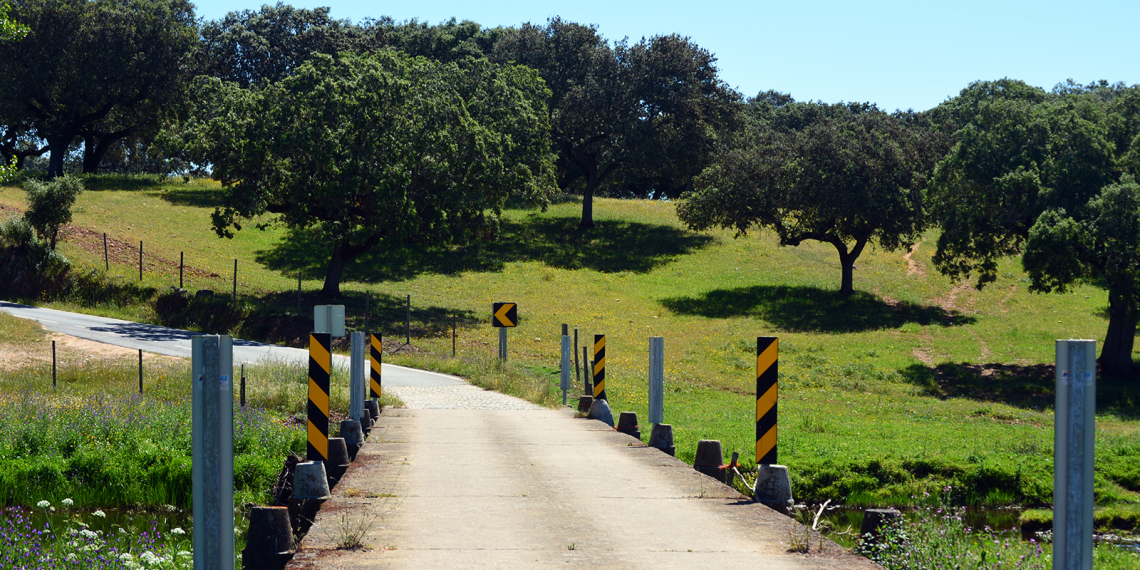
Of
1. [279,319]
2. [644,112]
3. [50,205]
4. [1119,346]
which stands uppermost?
[644,112]

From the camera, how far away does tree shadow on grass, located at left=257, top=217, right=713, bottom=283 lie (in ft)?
148

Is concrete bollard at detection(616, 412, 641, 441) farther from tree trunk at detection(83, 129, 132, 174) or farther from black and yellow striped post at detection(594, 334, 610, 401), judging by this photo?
tree trunk at detection(83, 129, 132, 174)

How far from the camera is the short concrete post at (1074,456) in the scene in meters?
4.97

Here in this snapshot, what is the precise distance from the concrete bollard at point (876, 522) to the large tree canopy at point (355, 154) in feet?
91.1

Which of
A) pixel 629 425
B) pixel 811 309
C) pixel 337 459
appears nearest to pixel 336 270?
pixel 811 309

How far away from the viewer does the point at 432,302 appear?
127 ft

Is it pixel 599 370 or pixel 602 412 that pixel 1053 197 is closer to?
pixel 599 370

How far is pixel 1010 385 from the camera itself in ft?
99.0

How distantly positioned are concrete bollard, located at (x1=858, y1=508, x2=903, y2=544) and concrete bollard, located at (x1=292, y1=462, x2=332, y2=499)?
15.0 feet

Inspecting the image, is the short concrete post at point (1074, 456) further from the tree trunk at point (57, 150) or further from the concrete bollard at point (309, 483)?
the tree trunk at point (57, 150)

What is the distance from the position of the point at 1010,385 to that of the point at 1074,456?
1095 inches

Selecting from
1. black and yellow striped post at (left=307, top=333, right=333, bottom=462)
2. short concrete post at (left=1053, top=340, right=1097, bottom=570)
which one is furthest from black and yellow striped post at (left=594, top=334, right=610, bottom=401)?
short concrete post at (left=1053, top=340, right=1097, bottom=570)

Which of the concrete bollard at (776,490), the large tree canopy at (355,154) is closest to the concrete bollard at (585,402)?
the concrete bollard at (776,490)

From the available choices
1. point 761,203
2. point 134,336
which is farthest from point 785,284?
point 134,336
